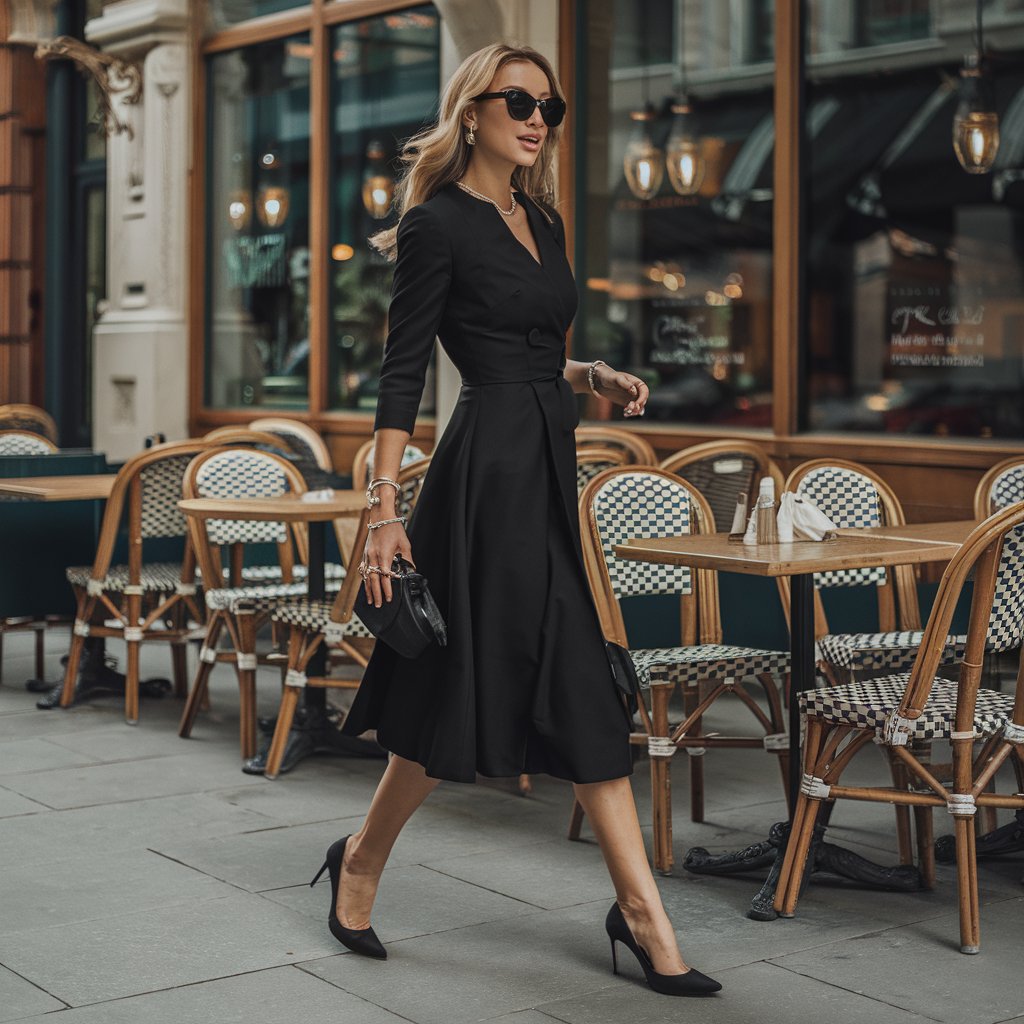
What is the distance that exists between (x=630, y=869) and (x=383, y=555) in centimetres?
86

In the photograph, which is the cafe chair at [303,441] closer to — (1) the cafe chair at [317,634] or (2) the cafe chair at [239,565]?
(2) the cafe chair at [239,565]

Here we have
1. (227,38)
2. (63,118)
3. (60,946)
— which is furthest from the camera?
(63,118)

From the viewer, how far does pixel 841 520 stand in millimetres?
5855

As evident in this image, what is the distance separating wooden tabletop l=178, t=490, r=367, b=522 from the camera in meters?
6.16

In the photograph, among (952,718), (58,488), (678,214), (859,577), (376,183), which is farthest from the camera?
(376,183)

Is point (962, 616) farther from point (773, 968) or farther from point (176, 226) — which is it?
point (176, 226)

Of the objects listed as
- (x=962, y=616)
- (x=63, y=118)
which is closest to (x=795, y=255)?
(x=962, y=616)

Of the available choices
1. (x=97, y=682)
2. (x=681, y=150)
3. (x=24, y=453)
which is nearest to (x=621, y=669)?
(x=97, y=682)

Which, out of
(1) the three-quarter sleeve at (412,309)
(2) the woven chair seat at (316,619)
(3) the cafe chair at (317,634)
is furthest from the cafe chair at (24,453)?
(1) the three-quarter sleeve at (412,309)

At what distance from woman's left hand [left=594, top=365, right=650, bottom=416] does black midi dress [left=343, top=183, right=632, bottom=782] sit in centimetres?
15

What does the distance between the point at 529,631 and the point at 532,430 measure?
0.44m

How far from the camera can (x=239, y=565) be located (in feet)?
23.4

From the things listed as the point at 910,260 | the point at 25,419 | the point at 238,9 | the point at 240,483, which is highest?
the point at 238,9

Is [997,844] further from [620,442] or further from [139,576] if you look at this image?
[139,576]
